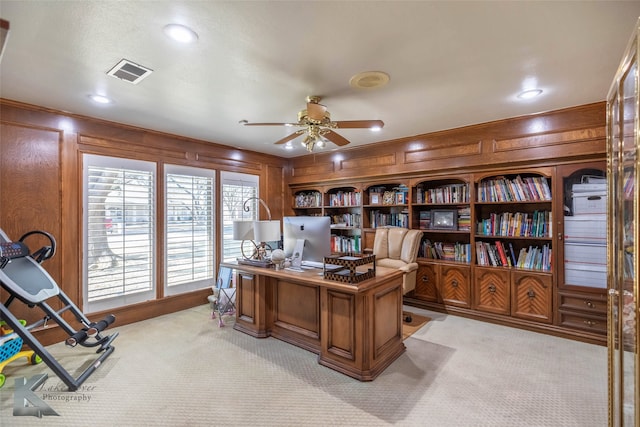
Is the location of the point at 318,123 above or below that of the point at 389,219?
above

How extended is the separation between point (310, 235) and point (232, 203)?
7.65 ft

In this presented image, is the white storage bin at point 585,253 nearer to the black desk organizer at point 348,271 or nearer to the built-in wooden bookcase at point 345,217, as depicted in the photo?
the black desk organizer at point 348,271

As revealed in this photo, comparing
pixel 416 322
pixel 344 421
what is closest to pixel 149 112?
pixel 344 421

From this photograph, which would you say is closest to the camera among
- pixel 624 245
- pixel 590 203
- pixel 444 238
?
pixel 624 245

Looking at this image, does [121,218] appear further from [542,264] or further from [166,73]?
[542,264]

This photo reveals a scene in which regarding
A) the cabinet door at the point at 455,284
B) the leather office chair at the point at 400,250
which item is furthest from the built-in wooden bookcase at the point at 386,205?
the cabinet door at the point at 455,284

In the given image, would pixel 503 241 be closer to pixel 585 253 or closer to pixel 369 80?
pixel 585 253

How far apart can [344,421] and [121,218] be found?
3337 mm

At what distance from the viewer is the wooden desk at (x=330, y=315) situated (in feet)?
7.91

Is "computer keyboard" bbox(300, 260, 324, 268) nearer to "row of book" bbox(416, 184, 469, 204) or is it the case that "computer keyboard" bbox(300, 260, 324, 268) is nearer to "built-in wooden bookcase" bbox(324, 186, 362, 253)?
"built-in wooden bookcase" bbox(324, 186, 362, 253)

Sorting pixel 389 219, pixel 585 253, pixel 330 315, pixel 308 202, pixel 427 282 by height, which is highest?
pixel 308 202

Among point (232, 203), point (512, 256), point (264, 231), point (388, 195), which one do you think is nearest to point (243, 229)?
point (264, 231)

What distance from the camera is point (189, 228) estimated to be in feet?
14.0

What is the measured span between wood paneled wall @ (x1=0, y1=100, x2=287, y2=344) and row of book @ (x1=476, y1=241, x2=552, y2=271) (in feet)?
14.0
